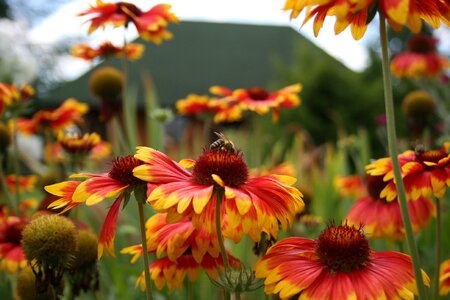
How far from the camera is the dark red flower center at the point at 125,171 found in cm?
85

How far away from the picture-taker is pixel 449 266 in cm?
114

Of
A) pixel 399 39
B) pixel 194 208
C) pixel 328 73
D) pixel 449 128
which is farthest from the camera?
pixel 399 39

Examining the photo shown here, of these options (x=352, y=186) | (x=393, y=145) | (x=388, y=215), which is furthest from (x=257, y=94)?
(x=393, y=145)

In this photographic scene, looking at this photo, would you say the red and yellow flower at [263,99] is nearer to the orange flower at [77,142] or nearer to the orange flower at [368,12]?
the orange flower at [77,142]

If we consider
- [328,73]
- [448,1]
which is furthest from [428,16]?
[328,73]

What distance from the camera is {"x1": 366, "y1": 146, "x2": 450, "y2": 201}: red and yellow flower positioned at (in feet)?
3.08

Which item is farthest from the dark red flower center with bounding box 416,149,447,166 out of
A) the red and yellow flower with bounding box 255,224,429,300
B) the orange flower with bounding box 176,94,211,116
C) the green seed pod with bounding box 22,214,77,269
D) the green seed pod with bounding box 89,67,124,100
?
the green seed pod with bounding box 89,67,124,100

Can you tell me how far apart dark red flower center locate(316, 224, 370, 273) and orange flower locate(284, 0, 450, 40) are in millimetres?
284

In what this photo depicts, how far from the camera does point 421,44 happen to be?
3777 millimetres

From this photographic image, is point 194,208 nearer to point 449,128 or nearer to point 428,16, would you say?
point 428,16

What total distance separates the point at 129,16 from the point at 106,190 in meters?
0.94

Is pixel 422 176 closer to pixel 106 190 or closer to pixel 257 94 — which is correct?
pixel 106 190

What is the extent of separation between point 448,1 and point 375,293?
1.28 feet

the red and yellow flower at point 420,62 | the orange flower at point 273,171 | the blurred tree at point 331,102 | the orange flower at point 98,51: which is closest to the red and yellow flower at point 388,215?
the orange flower at point 273,171
